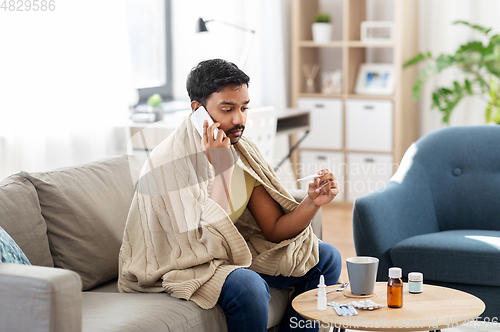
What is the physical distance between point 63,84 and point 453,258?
1.72 meters

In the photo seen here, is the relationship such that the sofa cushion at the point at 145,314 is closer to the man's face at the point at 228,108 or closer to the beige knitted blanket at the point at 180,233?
the beige knitted blanket at the point at 180,233

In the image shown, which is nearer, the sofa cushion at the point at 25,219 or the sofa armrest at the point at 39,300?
the sofa armrest at the point at 39,300

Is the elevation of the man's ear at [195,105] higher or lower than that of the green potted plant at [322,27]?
lower

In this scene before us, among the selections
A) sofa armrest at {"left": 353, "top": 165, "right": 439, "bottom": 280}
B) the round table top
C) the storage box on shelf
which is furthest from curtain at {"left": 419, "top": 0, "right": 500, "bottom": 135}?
the round table top

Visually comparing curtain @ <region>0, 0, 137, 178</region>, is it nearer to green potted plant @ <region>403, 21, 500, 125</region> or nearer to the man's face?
the man's face

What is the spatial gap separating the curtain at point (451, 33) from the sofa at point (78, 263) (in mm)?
2691

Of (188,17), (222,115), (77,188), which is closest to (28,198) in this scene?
(77,188)

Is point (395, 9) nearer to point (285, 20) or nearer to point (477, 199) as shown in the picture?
point (285, 20)

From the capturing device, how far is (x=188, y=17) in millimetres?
3777

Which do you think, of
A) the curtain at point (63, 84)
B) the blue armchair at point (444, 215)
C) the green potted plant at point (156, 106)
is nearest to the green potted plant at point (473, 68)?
the blue armchair at point (444, 215)

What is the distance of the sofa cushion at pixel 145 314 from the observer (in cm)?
142

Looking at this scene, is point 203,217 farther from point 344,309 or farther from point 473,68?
point 473,68

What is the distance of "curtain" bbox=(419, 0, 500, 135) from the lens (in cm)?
427

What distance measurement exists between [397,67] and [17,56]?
2.67 m
